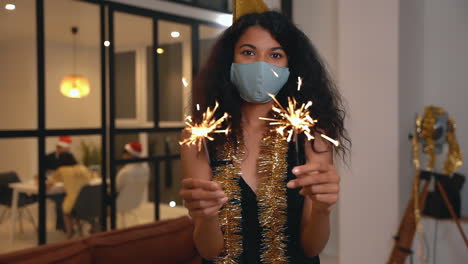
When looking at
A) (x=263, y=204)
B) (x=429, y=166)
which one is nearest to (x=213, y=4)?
(x=429, y=166)

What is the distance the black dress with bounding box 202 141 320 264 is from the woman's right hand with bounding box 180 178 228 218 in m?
0.22

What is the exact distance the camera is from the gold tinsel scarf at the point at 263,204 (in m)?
1.22

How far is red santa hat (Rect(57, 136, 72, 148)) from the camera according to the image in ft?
8.66

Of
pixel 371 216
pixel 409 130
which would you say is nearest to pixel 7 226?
pixel 371 216

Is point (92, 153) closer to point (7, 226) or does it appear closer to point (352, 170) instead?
point (7, 226)

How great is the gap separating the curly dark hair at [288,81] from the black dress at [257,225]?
0.49 ft

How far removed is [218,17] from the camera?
3.55 m

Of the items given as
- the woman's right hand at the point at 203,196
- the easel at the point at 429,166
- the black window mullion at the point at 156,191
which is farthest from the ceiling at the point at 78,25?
the woman's right hand at the point at 203,196

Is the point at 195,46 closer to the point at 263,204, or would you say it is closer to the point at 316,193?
the point at 263,204

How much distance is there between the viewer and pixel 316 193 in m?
1.04

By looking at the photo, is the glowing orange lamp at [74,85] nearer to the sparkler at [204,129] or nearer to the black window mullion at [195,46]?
the black window mullion at [195,46]

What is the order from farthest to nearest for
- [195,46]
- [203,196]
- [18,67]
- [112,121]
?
[195,46], [112,121], [18,67], [203,196]

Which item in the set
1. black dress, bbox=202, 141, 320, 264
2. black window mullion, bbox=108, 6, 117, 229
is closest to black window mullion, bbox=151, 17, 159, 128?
black window mullion, bbox=108, 6, 117, 229

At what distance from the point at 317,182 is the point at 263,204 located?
229 millimetres
